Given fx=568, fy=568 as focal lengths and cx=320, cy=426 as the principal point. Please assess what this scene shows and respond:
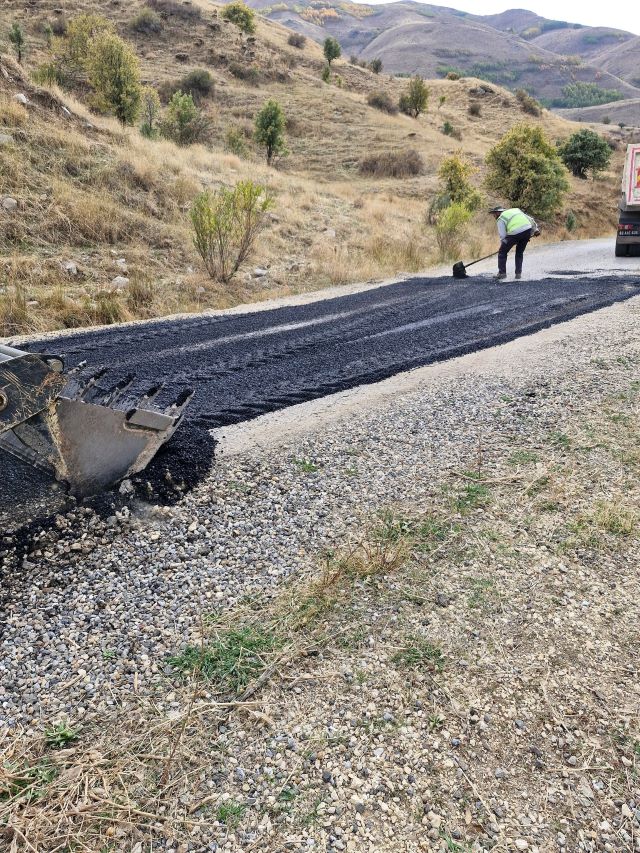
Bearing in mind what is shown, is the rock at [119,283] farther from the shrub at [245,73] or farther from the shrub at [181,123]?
the shrub at [245,73]

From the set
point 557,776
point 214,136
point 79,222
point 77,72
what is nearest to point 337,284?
point 79,222

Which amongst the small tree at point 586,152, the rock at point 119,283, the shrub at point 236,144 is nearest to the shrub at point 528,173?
the shrub at point 236,144

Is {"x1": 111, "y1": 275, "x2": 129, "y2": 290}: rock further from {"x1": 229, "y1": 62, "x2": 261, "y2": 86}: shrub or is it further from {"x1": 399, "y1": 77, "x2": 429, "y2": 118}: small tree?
{"x1": 399, "y1": 77, "x2": 429, "y2": 118}: small tree

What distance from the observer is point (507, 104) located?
5500 cm

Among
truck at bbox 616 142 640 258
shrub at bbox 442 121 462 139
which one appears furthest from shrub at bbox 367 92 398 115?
truck at bbox 616 142 640 258

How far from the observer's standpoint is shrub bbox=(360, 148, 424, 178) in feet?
95.2

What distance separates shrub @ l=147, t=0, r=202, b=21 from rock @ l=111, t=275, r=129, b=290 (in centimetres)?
4540

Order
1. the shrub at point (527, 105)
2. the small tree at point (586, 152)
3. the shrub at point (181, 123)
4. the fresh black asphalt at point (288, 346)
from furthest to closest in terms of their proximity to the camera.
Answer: the shrub at point (527, 105)
the small tree at point (586, 152)
the shrub at point (181, 123)
the fresh black asphalt at point (288, 346)

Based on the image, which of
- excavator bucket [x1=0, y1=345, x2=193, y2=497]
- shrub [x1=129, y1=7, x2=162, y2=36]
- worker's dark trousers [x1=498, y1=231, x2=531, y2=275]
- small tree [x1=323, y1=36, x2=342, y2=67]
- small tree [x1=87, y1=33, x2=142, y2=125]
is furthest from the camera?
small tree [x1=323, y1=36, x2=342, y2=67]

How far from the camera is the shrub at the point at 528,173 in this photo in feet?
74.0

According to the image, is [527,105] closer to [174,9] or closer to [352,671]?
[174,9]

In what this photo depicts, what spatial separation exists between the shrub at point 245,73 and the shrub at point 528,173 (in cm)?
2388

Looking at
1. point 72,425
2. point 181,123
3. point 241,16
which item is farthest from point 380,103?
point 72,425

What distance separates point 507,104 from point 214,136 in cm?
3774
